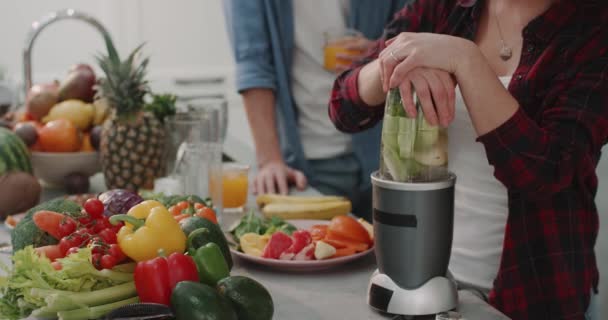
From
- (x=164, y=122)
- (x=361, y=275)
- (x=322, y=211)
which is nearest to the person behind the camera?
(x=361, y=275)

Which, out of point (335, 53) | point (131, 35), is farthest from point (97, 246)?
point (131, 35)

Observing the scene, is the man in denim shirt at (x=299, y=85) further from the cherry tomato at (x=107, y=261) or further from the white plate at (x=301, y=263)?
the cherry tomato at (x=107, y=261)

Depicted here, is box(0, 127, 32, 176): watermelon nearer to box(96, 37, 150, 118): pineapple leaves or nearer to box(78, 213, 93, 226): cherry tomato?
box(96, 37, 150, 118): pineapple leaves

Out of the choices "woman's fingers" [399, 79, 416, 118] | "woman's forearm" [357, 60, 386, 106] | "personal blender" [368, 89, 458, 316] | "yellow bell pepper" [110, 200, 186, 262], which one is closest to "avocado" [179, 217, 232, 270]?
"yellow bell pepper" [110, 200, 186, 262]

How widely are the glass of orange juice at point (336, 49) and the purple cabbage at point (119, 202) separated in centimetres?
109

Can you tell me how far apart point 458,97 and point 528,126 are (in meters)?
0.33

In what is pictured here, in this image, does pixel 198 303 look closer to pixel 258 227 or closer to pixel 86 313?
pixel 86 313

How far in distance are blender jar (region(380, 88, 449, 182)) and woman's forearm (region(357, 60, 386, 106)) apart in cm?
36

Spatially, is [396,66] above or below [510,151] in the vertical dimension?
above

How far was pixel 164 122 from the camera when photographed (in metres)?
2.43

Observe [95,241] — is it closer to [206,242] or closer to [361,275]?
[206,242]

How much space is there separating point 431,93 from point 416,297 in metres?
0.35

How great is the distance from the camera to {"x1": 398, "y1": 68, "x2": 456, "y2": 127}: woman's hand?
131 centimetres

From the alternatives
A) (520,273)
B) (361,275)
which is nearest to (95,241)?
(361,275)
